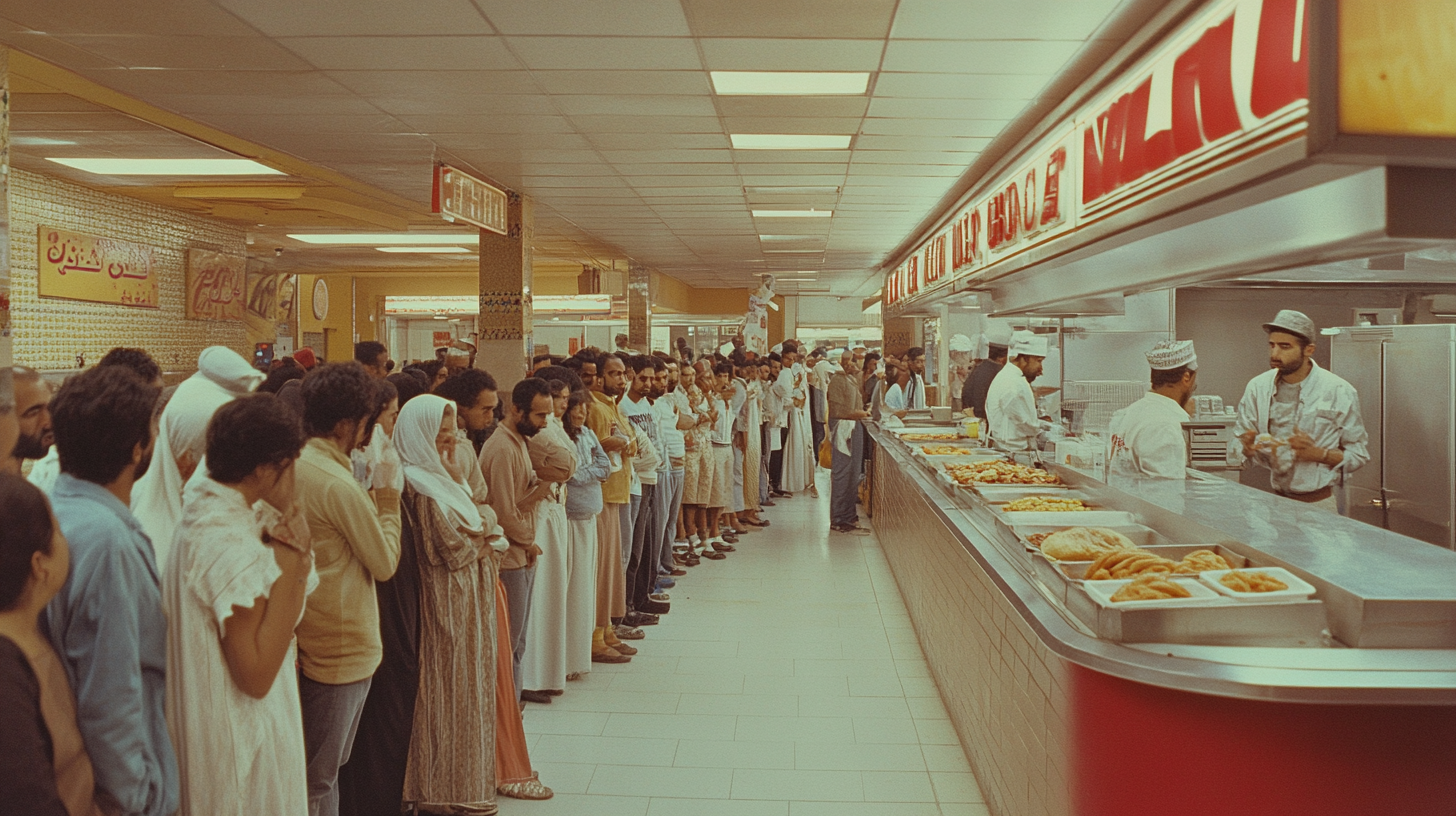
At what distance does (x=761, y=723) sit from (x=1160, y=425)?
2.25 meters

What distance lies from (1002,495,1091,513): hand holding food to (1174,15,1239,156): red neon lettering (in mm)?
1713

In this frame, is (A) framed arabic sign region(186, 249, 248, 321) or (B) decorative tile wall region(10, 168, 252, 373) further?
(A) framed arabic sign region(186, 249, 248, 321)

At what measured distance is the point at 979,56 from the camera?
4.70 metres

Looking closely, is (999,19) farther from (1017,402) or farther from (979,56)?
(1017,402)

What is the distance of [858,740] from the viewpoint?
4.51 metres

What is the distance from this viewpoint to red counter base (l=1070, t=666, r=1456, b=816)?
87.7 inches

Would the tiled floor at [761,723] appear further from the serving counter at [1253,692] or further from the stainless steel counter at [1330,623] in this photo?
the stainless steel counter at [1330,623]

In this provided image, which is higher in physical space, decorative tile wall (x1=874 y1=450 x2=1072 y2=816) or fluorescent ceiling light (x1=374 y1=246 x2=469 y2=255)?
fluorescent ceiling light (x1=374 y1=246 x2=469 y2=255)

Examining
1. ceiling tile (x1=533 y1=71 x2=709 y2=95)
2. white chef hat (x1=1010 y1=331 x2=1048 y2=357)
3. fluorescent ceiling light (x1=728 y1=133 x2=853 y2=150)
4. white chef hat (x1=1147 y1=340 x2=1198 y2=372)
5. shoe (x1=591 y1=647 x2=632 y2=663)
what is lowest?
shoe (x1=591 y1=647 x2=632 y2=663)

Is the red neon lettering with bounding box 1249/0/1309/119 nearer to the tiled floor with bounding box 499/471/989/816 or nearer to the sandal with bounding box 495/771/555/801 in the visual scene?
the tiled floor with bounding box 499/471/989/816

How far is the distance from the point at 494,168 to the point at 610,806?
5193 mm

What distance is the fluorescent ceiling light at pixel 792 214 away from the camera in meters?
9.91

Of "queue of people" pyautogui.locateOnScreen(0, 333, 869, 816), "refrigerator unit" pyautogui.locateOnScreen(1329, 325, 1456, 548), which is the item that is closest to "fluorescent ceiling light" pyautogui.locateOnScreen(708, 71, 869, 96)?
"queue of people" pyautogui.locateOnScreen(0, 333, 869, 816)

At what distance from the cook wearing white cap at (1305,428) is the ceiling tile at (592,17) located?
11.5 feet
